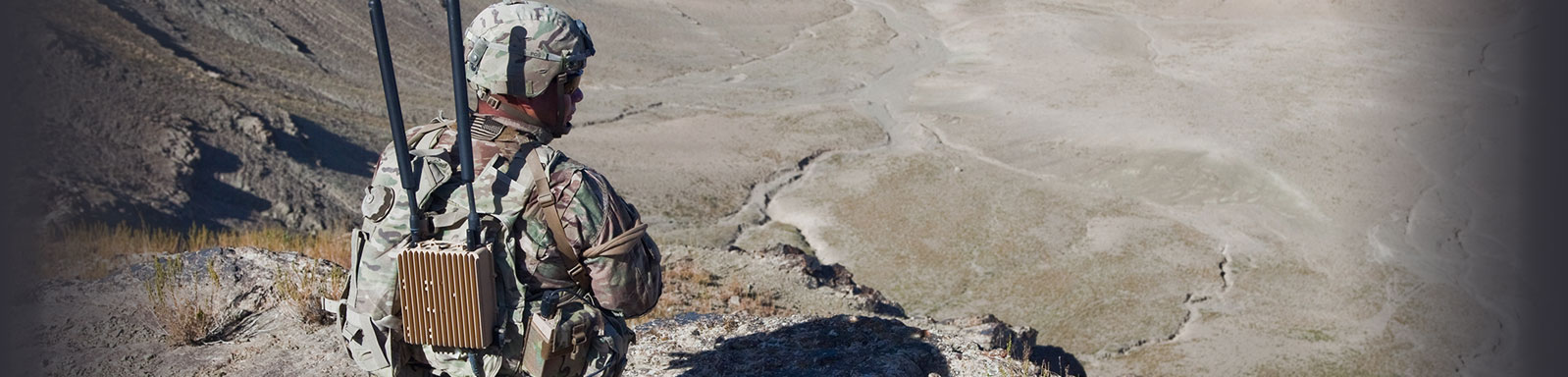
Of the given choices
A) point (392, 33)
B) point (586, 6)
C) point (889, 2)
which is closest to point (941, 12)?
point (889, 2)

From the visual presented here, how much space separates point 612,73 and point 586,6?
25.0ft

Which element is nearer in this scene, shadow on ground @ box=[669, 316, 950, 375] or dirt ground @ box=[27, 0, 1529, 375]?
shadow on ground @ box=[669, 316, 950, 375]

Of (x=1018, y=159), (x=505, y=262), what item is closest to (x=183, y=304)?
(x=505, y=262)

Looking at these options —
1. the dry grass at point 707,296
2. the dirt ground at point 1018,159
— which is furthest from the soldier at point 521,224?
the dirt ground at point 1018,159

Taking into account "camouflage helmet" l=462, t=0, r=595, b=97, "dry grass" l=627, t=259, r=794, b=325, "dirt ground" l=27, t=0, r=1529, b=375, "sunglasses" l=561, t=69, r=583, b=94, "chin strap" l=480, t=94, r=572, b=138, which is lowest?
"dirt ground" l=27, t=0, r=1529, b=375

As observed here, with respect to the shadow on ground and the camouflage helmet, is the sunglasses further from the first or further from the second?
the shadow on ground

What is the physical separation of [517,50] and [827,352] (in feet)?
12.3

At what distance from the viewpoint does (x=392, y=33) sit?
31562 millimetres

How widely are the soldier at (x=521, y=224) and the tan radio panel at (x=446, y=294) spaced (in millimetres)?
89

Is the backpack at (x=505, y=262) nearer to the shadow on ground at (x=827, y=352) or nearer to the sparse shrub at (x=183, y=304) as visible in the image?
Answer: the shadow on ground at (x=827, y=352)

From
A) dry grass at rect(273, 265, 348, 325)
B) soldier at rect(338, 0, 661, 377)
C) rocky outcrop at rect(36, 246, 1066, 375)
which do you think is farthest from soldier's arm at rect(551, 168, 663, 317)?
dry grass at rect(273, 265, 348, 325)

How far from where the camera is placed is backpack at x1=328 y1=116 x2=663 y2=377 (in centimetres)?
380

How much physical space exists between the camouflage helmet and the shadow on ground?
313 cm

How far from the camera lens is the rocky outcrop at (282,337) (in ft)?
21.3
